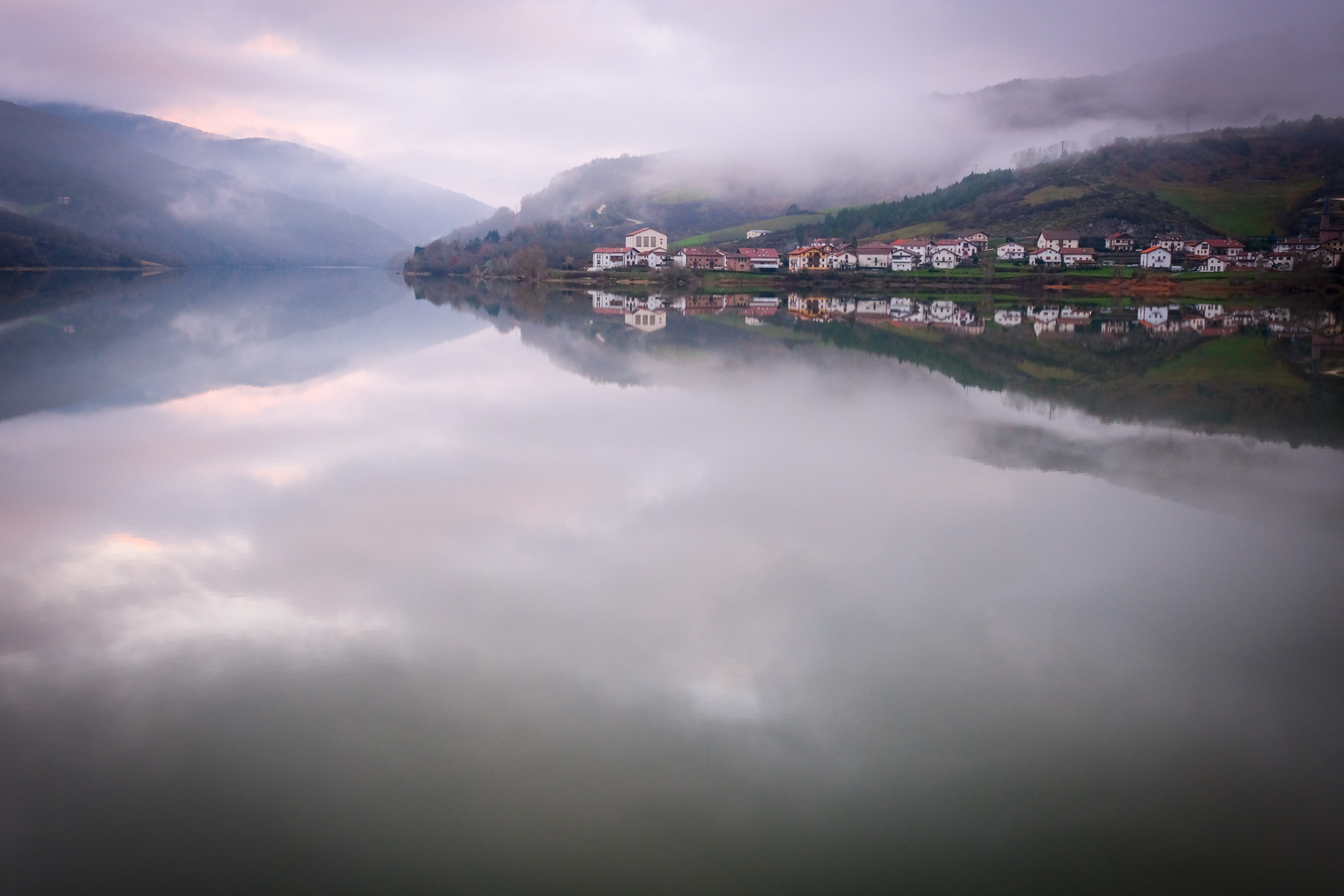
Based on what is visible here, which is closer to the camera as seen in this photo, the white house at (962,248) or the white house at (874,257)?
the white house at (962,248)

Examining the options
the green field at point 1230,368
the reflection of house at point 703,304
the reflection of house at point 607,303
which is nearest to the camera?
the green field at point 1230,368

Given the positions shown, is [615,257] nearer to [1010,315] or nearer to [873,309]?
[873,309]

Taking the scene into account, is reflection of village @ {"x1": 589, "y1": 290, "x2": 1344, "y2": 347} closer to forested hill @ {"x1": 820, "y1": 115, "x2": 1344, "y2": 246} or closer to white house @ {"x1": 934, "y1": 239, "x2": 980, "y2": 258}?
white house @ {"x1": 934, "y1": 239, "x2": 980, "y2": 258}

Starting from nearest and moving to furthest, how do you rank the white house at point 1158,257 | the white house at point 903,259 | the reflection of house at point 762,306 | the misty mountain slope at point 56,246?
the reflection of house at point 762,306
the white house at point 1158,257
the white house at point 903,259
the misty mountain slope at point 56,246

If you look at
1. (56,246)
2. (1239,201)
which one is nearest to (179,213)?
(56,246)

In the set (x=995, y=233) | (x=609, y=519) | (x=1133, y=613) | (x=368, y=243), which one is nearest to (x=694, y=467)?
(x=609, y=519)

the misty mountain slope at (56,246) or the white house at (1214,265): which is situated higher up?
the misty mountain slope at (56,246)

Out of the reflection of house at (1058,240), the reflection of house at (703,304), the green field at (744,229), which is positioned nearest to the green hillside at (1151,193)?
the green field at (744,229)

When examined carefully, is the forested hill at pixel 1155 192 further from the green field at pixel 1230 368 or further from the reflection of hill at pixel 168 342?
the reflection of hill at pixel 168 342
